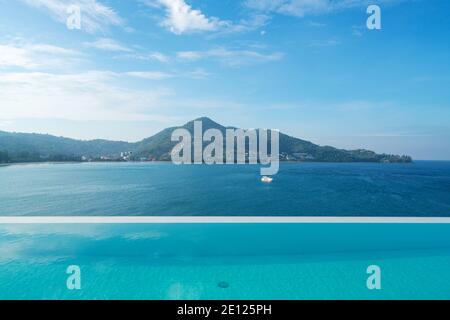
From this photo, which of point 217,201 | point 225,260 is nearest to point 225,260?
point 225,260

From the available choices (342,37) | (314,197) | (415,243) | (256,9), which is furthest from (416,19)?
(314,197)

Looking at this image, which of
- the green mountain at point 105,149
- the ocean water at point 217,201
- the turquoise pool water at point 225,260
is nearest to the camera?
the turquoise pool water at point 225,260

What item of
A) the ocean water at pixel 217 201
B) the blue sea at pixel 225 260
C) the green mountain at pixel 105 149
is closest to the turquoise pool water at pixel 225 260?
the blue sea at pixel 225 260

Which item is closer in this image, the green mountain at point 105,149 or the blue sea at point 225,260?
the blue sea at point 225,260

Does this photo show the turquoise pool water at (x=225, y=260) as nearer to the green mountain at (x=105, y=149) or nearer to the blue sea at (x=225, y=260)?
the blue sea at (x=225, y=260)

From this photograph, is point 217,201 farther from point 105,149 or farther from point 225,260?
point 105,149

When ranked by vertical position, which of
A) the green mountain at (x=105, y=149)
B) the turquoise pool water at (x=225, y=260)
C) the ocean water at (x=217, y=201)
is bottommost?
the ocean water at (x=217, y=201)
